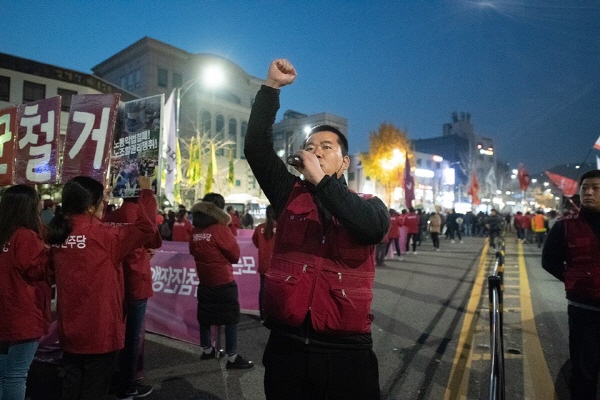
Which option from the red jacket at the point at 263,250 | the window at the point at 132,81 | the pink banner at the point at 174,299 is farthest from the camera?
the window at the point at 132,81

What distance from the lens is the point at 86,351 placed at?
2680 millimetres

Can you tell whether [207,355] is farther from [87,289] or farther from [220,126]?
[220,126]

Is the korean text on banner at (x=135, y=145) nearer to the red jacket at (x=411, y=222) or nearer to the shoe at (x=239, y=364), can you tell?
the shoe at (x=239, y=364)

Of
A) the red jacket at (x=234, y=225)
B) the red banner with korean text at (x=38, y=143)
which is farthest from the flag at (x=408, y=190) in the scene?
the red banner with korean text at (x=38, y=143)

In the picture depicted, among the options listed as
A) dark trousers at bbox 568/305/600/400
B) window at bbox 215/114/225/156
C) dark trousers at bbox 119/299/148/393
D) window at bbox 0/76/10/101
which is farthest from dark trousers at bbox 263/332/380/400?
window at bbox 215/114/225/156

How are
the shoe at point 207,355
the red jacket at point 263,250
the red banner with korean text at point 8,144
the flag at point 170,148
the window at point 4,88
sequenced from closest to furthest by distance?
the red banner with korean text at point 8,144 → the shoe at point 207,355 → the red jacket at point 263,250 → the flag at point 170,148 → the window at point 4,88

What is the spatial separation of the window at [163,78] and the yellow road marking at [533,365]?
42.4 meters

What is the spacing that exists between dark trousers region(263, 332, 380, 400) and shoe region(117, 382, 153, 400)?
102 inches

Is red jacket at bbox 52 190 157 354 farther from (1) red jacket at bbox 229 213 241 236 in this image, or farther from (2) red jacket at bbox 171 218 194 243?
(2) red jacket at bbox 171 218 194 243

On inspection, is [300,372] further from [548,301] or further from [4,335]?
[548,301]

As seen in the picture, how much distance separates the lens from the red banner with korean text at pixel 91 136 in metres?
3.91

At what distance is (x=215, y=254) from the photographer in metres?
4.83

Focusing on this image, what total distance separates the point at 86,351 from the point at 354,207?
2.12 m

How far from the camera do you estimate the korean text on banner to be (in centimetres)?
356
